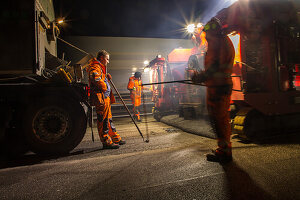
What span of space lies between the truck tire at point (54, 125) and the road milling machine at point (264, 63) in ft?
10.1

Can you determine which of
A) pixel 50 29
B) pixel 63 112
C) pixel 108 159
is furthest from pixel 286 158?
pixel 50 29

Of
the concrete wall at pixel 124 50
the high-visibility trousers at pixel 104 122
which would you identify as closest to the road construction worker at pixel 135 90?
the high-visibility trousers at pixel 104 122

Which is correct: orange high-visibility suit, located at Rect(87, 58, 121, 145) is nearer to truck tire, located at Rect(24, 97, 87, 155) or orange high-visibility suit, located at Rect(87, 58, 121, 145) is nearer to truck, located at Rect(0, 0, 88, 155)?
truck, located at Rect(0, 0, 88, 155)

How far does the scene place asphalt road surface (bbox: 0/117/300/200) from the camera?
173cm

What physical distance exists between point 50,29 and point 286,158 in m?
4.46

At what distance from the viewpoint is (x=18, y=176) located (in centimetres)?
228

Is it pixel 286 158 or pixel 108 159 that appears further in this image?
pixel 108 159

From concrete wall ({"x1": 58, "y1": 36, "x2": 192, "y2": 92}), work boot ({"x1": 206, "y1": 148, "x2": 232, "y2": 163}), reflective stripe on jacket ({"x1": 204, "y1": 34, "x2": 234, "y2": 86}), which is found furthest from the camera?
concrete wall ({"x1": 58, "y1": 36, "x2": 192, "y2": 92})

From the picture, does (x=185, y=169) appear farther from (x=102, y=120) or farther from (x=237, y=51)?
(x=237, y=51)

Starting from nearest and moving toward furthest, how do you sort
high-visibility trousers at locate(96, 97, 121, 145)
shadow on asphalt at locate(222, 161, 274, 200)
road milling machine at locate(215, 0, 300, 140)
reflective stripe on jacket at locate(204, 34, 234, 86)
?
1. shadow on asphalt at locate(222, 161, 274, 200)
2. reflective stripe on jacket at locate(204, 34, 234, 86)
3. high-visibility trousers at locate(96, 97, 121, 145)
4. road milling machine at locate(215, 0, 300, 140)

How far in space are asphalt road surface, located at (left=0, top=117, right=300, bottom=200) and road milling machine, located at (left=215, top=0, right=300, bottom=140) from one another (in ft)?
2.11

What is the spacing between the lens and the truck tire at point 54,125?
293cm

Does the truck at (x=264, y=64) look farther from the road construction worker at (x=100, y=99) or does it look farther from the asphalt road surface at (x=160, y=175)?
the road construction worker at (x=100, y=99)

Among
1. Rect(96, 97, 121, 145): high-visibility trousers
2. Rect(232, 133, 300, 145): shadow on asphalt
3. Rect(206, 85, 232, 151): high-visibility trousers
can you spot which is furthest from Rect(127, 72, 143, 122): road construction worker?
Rect(206, 85, 232, 151): high-visibility trousers
